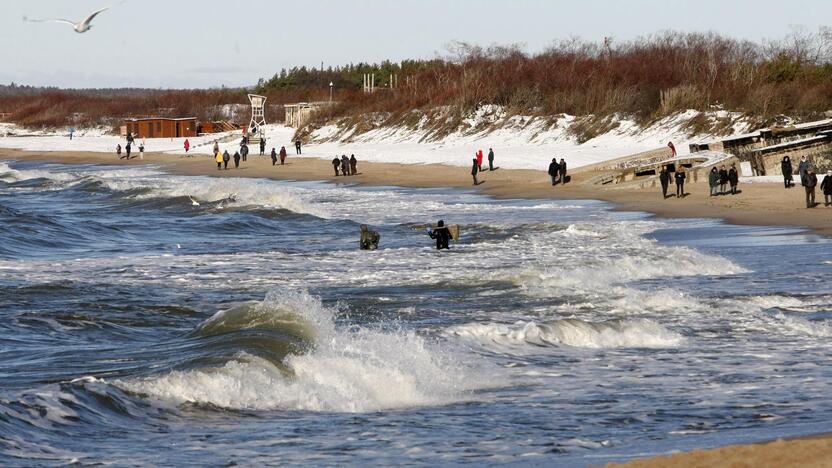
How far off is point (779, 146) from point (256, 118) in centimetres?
7132

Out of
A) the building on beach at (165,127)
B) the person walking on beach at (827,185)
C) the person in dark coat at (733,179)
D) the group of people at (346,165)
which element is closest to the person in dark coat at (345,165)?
the group of people at (346,165)

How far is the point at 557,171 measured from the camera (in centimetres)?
4731

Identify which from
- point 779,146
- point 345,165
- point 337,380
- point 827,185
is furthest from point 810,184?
point 345,165

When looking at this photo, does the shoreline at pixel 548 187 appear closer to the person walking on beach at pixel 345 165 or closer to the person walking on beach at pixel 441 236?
the person walking on beach at pixel 345 165

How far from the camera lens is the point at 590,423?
10.3 meters

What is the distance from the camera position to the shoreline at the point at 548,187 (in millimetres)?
31609

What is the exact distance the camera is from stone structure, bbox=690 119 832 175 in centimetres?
4281

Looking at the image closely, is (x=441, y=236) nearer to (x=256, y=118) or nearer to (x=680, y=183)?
(x=680, y=183)

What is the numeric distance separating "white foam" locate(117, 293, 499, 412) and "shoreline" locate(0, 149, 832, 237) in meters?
15.5

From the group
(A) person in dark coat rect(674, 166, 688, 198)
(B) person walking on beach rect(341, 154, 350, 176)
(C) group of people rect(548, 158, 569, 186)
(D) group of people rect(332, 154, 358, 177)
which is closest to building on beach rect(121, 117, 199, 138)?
(D) group of people rect(332, 154, 358, 177)

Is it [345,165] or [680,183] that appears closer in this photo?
[680,183]

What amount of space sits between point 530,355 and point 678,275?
7.41 m

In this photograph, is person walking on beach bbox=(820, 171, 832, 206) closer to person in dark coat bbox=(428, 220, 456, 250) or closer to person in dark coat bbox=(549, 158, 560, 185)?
person in dark coat bbox=(428, 220, 456, 250)

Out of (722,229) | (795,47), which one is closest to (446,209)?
Answer: (722,229)
